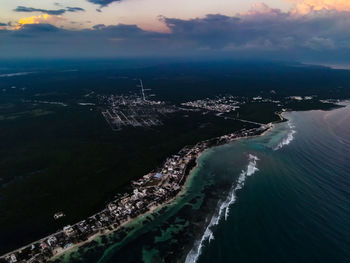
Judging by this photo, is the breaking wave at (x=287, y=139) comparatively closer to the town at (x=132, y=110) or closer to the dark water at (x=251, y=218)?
the dark water at (x=251, y=218)

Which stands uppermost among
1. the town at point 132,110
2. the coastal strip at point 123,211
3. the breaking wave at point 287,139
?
the breaking wave at point 287,139

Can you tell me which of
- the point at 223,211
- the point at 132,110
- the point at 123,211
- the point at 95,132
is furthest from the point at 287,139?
the point at 132,110

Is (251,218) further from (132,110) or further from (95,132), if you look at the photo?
(132,110)

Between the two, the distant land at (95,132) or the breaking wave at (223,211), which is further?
the distant land at (95,132)

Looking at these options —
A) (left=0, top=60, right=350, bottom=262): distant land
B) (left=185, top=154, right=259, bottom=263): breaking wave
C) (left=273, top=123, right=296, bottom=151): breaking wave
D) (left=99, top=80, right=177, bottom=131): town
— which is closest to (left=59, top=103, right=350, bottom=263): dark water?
(left=185, top=154, right=259, bottom=263): breaking wave

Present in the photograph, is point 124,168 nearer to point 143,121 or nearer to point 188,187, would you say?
point 188,187

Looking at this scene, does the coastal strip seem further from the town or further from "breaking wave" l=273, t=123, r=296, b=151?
the town

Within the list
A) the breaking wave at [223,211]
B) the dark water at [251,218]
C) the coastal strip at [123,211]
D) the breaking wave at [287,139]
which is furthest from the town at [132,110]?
the breaking wave at [223,211]
